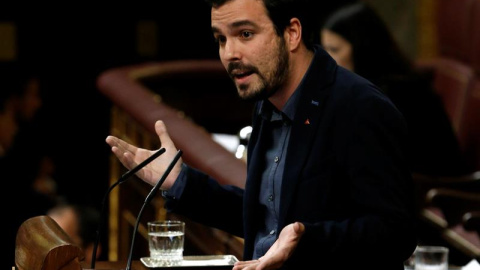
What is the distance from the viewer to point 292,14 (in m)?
2.22

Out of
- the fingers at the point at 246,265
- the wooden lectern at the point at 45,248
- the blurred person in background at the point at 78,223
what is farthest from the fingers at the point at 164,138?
the blurred person in background at the point at 78,223

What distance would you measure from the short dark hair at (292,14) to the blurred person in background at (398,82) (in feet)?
8.25

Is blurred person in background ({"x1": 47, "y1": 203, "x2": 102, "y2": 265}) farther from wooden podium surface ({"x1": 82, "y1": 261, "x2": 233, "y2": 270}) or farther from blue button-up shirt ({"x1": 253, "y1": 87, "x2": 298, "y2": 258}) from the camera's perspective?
blue button-up shirt ({"x1": 253, "y1": 87, "x2": 298, "y2": 258})

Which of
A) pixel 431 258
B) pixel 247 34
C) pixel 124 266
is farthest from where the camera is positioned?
pixel 431 258

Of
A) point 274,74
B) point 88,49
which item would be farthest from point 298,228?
point 88,49

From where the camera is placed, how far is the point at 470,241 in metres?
4.39

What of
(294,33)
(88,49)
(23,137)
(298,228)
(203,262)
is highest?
(294,33)

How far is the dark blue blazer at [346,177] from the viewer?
200 centimetres

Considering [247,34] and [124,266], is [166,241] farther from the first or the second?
[247,34]

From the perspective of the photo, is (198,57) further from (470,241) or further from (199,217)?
(199,217)

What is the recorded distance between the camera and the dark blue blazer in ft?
6.55

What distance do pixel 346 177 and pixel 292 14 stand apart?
1.25 feet

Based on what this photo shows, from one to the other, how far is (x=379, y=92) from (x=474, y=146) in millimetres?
3217

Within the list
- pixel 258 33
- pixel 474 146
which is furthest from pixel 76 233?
pixel 258 33
